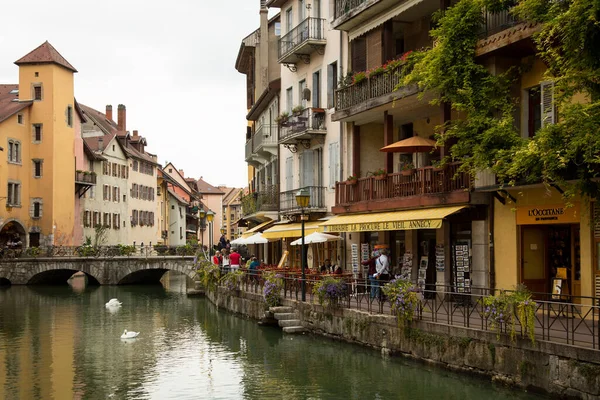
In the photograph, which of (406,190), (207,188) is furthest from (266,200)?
(207,188)

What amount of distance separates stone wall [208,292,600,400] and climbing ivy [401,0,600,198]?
3609 mm

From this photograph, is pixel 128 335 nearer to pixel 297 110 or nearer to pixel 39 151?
pixel 297 110

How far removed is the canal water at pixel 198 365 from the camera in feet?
55.1

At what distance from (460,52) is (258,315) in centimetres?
1241

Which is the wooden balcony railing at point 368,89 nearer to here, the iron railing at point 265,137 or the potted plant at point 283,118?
the potted plant at point 283,118

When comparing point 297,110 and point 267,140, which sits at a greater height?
point 297,110

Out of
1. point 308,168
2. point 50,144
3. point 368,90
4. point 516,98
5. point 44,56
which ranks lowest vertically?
point 308,168

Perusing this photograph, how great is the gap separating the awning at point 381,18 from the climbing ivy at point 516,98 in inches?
93.5

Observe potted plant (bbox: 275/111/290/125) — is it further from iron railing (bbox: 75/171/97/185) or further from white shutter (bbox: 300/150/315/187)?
iron railing (bbox: 75/171/97/185)

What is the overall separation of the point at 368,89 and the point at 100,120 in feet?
196

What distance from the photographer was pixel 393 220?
23.2 meters

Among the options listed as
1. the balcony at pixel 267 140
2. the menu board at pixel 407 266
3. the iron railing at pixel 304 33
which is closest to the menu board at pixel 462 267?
the menu board at pixel 407 266

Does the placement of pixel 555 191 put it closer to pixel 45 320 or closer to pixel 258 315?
pixel 258 315

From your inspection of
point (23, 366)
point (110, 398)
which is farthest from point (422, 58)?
point (23, 366)
